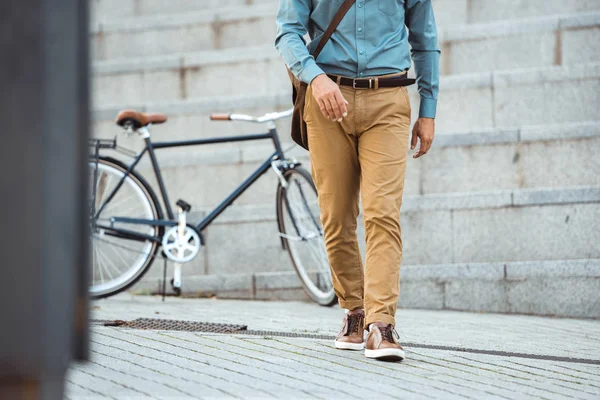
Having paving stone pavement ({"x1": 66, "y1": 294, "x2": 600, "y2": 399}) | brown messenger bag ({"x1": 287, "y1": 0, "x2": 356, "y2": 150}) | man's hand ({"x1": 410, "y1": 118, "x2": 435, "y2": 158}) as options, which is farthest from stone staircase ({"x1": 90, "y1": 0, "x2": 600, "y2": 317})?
man's hand ({"x1": 410, "y1": 118, "x2": 435, "y2": 158})

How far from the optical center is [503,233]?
716 centimetres

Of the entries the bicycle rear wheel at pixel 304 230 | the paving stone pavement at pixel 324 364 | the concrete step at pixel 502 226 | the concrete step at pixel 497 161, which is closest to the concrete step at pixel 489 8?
the concrete step at pixel 497 161

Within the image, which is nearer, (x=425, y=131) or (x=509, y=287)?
(x=425, y=131)

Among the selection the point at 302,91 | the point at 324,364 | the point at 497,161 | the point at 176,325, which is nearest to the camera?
the point at 324,364

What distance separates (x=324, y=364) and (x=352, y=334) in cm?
56

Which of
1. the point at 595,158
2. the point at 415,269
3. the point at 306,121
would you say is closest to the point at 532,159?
the point at 595,158

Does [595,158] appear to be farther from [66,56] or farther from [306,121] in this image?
[66,56]

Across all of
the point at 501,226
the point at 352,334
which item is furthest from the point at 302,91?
the point at 501,226

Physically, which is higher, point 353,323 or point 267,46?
point 267,46

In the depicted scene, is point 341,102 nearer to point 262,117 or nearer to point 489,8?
point 262,117

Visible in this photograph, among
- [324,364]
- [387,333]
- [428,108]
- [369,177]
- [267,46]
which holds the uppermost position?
[267,46]

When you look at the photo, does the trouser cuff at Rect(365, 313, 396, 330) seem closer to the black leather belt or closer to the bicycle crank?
the black leather belt

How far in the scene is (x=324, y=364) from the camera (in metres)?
4.29

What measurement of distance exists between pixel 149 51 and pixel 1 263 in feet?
28.5
